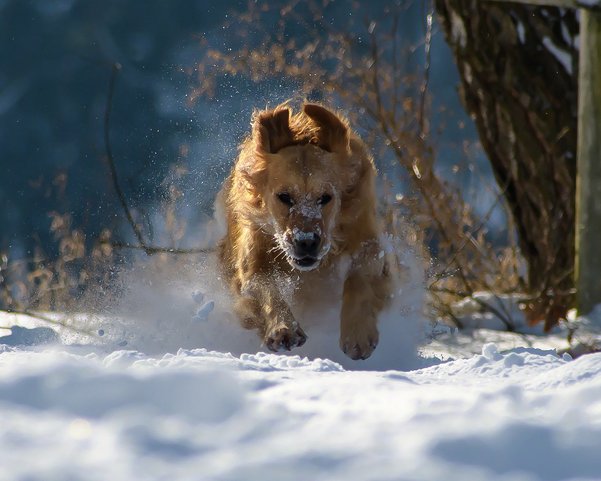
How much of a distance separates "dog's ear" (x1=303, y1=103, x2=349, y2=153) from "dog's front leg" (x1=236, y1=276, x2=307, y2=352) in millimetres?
663

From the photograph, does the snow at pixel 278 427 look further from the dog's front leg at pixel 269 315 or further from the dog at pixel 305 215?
the dog at pixel 305 215

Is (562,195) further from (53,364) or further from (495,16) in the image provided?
(53,364)

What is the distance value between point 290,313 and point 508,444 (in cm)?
222

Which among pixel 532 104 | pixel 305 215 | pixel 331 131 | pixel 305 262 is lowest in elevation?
pixel 305 262

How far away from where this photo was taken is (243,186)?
4.54 metres

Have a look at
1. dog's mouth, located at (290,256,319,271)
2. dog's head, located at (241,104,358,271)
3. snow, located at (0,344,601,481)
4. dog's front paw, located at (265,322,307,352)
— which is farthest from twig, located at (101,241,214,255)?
snow, located at (0,344,601,481)

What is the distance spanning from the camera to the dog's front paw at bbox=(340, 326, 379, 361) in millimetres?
3797

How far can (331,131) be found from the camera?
430cm

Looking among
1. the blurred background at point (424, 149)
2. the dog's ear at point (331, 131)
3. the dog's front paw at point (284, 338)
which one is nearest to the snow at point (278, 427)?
the dog's front paw at point (284, 338)

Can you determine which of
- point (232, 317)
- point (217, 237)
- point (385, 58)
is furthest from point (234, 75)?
point (232, 317)

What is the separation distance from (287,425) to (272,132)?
2634mm

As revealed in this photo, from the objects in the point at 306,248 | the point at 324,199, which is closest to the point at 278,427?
the point at 306,248

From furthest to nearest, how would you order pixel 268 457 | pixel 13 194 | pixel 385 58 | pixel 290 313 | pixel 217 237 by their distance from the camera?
pixel 13 194
pixel 385 58
pixel 217 237
pixel 290 313
pixel 268 457

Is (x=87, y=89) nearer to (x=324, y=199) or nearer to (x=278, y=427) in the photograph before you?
(x=324, y=199)
